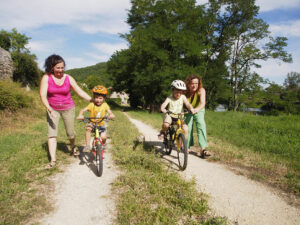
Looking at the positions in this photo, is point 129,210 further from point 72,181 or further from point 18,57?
point 18,57

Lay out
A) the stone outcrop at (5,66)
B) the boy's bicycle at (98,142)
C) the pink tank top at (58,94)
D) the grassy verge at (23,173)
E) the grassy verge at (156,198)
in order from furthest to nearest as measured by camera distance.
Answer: the stone outcrop at (5,66), the pink tank top at (58,94), the boy's bicycle at (98,142), the grassy verge at (23,173), the grassy verge at (156,198)

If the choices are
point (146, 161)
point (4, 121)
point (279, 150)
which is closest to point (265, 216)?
point (146, 161)

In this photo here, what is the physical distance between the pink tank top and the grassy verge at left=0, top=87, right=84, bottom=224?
1.37 metres

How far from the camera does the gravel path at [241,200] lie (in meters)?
2.71

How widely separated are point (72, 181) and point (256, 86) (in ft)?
103

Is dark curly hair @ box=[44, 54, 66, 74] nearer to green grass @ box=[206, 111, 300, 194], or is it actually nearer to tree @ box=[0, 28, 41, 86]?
green grass @ box=[206, 111, 300, 194]

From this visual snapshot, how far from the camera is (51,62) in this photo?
4.25 m

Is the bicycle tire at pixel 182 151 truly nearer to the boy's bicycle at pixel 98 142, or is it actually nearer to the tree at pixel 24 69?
the boy's bicycle at pixel 98 142

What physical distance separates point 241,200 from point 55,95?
430cm

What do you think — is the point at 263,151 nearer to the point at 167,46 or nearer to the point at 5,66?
the point at 5,66

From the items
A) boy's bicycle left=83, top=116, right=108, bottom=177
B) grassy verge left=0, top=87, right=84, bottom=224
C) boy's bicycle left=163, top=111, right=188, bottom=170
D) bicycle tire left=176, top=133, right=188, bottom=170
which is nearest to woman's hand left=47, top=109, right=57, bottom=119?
boy's bicycle left=83, top=116, right=108, bottom=177

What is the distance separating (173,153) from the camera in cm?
591

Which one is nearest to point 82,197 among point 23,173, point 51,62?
point 23,173

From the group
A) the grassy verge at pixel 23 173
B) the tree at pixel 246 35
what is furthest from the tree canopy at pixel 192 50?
the grassy verge at pixel 23 173
